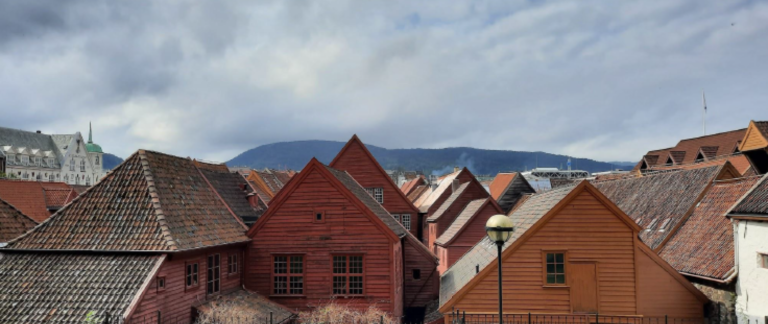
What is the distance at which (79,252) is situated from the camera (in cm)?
2009

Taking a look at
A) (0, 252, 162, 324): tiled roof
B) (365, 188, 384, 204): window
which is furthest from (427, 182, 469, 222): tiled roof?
(0, 252, 162, 324): tiled roof

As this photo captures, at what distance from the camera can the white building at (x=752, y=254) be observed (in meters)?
18.6

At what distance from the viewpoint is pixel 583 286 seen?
20.5 meters

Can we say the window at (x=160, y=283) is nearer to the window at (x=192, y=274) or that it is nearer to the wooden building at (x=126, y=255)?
the wooden building at (x=126, y=255)

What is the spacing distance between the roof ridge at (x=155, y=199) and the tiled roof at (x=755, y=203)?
66.5 feet

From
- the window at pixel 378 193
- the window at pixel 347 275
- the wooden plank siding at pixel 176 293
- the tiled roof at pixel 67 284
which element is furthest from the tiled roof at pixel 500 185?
the tiled roof at pixel 67 284

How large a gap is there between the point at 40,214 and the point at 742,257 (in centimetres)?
5429

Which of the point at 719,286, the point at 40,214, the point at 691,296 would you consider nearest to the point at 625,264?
the point at 691,296

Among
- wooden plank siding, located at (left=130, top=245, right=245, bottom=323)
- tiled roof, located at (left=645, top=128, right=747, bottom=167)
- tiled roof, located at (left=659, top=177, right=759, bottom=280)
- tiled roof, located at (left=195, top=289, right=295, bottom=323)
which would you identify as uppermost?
tiled roof, located at (left=645, top=128, right=747, bottom=167)

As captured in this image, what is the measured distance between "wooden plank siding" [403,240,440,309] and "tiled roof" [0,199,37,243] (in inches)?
774

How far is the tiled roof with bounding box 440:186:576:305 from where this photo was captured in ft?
69.3

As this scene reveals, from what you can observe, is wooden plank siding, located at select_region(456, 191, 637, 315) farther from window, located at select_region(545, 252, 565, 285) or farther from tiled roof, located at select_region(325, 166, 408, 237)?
tiled roof, located at select_region(325, 166, 408, 237)

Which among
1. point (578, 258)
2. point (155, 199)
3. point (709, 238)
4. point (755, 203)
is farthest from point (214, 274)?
point (709, 238)

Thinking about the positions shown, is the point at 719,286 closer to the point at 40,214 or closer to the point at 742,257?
the point at 742,257
